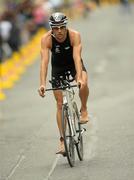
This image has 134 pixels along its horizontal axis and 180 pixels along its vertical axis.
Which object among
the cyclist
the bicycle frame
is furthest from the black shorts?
the bicycle frame

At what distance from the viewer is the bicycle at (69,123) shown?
1184 cm

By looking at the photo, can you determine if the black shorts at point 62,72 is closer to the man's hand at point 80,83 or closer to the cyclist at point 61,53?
the cyclist at point 61,53

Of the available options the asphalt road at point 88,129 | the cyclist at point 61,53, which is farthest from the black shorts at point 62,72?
the asphalt road at point 88,129

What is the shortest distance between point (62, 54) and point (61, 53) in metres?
0.03

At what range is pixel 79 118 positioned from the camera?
12578 mm

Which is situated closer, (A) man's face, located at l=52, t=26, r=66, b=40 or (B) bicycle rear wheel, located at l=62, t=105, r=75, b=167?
(B) bicycle rear wheel, located at l=62, t=105, r=75, b=167

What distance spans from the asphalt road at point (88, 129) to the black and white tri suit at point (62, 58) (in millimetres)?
1324

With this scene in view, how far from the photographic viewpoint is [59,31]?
1191 cm

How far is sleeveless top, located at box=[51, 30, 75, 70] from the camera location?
1220 centimetres

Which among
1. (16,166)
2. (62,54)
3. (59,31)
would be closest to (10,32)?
(16,166)

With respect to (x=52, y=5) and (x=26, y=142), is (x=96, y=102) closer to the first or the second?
(x=26, y=142)

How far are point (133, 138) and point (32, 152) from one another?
1887 millimetres

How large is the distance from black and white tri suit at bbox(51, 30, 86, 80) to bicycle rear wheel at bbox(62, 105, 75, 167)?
73 cm

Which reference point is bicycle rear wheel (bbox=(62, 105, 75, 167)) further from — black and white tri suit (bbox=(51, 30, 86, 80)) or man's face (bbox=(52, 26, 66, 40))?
man's face (bbox=(52, 26, 66, 40))
